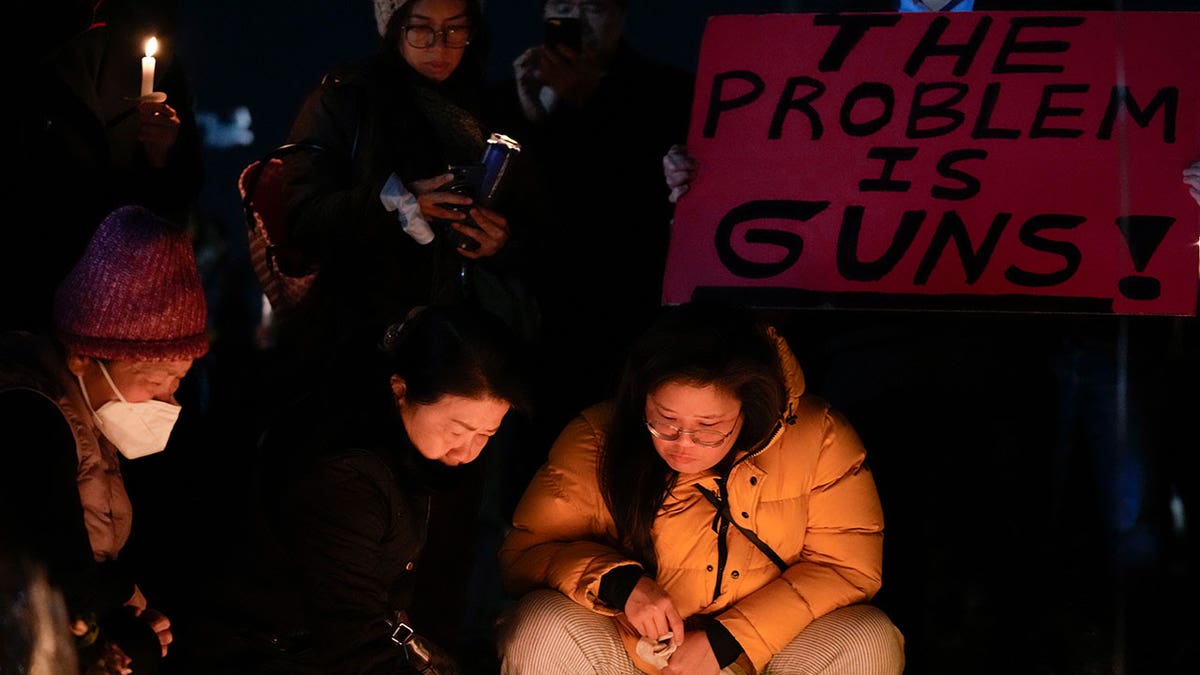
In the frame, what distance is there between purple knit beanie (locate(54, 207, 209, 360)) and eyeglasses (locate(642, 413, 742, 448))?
4.54 ft

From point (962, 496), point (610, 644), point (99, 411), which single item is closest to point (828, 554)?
point (962, 496)

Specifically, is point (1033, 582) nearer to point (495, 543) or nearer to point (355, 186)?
point (495, 543)

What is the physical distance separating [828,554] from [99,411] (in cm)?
219

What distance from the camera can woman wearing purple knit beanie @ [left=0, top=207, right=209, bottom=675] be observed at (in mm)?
3244

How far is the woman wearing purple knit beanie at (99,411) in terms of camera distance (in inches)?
128

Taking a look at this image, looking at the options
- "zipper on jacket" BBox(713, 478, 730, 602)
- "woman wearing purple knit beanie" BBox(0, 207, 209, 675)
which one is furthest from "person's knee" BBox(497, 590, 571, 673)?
"woman wearing purple knit beanie" BBox(0, 207, 209, 675)

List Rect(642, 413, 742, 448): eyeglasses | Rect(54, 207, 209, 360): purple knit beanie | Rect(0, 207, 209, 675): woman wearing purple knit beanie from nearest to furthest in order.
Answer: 1. Rect(0, 207, 209, 675): woman wearing purple knit beanie
2. Rect(54, 207, 209, 360): purple knit beanie
3. Rect(642, 413, 742, 448): eyeglasses

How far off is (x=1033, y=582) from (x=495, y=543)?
1929 mm

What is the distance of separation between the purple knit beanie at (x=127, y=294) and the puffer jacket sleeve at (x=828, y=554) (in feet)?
6.10

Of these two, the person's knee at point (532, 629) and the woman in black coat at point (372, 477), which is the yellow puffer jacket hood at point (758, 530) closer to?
the person's knee at point (532, 629)

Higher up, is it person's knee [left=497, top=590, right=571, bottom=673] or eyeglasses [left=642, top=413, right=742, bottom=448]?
eyeglasses [left=642, top=413, right=742, bottom=448]

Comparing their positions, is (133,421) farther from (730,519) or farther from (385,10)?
(730,519)

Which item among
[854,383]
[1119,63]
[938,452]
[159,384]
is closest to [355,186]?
[159,384]

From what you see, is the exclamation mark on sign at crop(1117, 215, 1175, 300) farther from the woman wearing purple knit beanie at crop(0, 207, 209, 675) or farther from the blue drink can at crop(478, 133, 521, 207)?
the woman wearing purple knit beanie at crop(0, 207, 209, 675)
